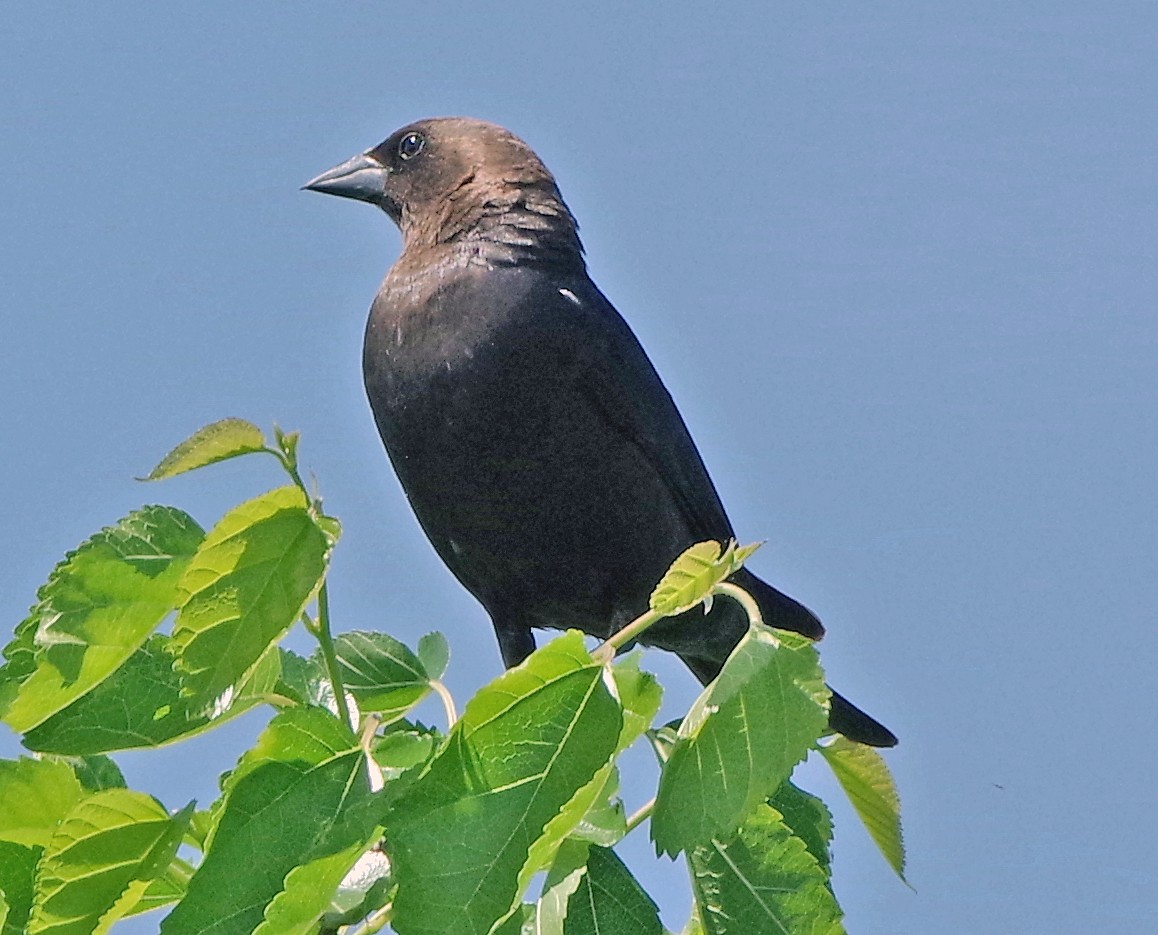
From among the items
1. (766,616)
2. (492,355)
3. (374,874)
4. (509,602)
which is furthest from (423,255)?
(374,874)

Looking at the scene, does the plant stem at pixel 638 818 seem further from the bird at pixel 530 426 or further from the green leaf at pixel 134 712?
the bird at pixel 530 426

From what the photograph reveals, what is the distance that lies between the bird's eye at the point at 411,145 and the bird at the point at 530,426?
23 centimetres

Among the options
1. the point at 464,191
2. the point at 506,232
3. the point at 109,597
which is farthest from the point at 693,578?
the point at 464,191

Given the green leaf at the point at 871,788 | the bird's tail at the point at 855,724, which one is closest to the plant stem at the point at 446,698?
the green leaf at the point at 871,788

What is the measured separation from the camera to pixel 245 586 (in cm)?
171

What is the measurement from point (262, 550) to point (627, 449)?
2.17 meters

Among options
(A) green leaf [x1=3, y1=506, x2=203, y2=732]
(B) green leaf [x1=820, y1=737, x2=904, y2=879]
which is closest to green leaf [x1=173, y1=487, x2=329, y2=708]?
(A) green leaf [x1=3, y1=506, x2=203, y2=732]

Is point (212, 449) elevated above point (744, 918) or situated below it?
above

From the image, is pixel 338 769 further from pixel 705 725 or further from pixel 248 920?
pixel 705 725

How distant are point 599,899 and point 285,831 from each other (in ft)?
1.16

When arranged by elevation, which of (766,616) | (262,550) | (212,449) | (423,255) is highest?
(423,255)

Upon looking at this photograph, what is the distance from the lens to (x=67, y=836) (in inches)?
71.8

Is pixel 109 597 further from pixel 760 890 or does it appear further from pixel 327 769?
pixel 760 890

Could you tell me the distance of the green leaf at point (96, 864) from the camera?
180 centimetres
